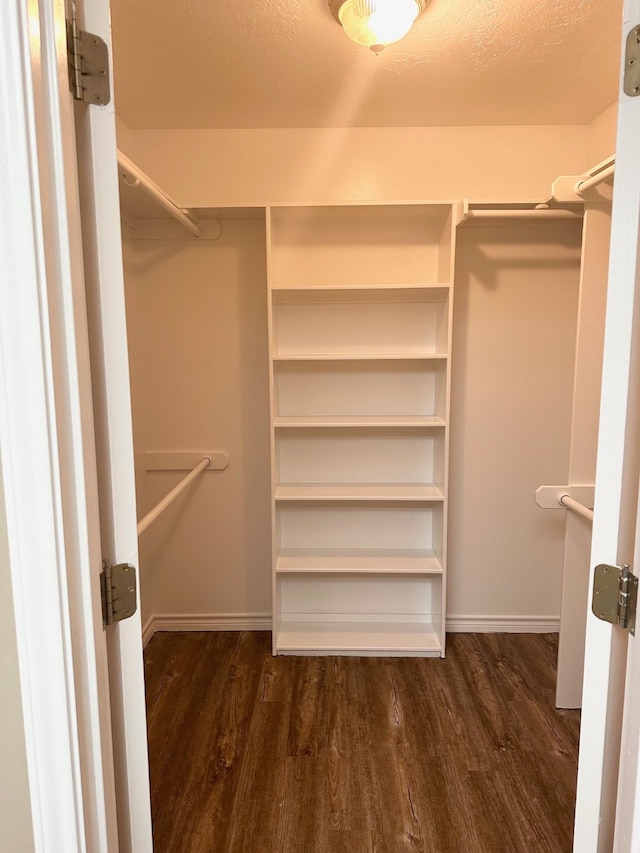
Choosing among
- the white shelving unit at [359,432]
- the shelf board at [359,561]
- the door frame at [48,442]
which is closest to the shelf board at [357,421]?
the white shelving unit at [359,432]

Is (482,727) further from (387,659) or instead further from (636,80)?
(636,80)

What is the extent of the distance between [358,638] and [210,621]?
846 mm

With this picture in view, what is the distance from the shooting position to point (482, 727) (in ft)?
7.00

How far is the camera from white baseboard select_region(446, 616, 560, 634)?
9.46 feet

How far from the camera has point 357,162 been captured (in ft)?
8.28

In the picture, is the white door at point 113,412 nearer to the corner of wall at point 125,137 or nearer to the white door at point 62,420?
the white door at point 62,420

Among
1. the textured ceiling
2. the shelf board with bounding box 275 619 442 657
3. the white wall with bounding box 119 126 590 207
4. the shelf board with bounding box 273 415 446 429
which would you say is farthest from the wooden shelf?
the shelf board with bounding box 275 619 442 657

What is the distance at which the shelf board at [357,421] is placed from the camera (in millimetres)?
2480

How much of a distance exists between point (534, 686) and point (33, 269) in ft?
8.67

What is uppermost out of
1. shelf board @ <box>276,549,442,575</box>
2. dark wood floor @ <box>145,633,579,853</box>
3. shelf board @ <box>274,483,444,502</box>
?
shelf board @ <box>274,483,444,502</box>

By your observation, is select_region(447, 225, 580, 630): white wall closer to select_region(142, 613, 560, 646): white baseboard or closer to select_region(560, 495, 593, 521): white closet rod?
select_region(142, 613, 560, 646): white baseboard

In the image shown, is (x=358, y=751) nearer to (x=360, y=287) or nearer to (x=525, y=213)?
(x=360, y=287)

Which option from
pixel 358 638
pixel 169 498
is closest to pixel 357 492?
pixel 358 638

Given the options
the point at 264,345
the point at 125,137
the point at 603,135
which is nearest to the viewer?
the point at 603,135
